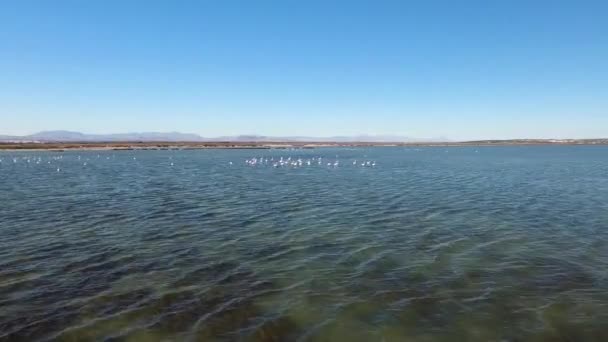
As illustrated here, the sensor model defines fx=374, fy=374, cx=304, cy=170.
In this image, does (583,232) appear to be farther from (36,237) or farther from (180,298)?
(36,237)

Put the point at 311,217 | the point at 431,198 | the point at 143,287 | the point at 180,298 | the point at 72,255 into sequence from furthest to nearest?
the point at 431,198
the point at 311,217
the point at 72,255
the point at 143,287
the point at 180,298

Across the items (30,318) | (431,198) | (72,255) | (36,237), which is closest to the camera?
(30,318)

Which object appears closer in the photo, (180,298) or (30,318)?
(30,318)

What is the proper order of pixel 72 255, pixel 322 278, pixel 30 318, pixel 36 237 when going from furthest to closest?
pixel 36 237
pixel 72 255
pixel 322 278
pixel 30 318

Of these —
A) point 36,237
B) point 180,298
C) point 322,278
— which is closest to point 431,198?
point 322,278

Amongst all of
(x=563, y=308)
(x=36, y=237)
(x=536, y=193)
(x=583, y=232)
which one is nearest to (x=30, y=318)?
(x=36, y=237)

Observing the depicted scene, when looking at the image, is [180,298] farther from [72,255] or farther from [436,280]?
[436,280]
